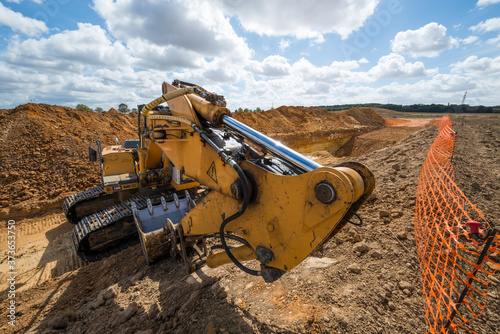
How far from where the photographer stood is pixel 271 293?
9.35ft

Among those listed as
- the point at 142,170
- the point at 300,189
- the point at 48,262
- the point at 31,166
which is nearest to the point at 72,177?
the point at 31,166

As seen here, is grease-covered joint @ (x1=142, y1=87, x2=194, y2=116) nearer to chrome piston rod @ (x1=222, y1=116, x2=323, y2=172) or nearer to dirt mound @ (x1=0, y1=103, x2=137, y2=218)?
chrome piston rod @ (x1=222, y1=116, x2=323, y2=172)

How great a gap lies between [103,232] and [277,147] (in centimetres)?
531

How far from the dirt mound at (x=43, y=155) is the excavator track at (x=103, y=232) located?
18.6 feet

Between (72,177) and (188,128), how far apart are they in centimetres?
1107

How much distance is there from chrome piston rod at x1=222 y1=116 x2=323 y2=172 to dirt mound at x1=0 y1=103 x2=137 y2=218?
10.7 metres

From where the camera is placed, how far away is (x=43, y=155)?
1135cm

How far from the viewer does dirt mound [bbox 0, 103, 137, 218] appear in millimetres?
9305

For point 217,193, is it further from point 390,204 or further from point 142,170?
point 142,170

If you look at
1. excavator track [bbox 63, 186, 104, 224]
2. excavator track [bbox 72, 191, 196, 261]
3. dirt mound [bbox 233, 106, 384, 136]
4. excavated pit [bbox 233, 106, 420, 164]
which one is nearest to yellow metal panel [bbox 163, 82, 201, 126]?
excavator track [bbox 72, 191, 196, 261]

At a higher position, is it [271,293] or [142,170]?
Answer: [142,170]

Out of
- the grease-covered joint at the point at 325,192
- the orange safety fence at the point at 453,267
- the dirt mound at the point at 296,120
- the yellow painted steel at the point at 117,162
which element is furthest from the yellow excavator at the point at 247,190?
the dirt mound at the point at 296,120

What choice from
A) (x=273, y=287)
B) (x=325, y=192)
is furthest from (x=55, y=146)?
(x=325, y=192)

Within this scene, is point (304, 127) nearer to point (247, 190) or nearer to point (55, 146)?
point (55, 146)
